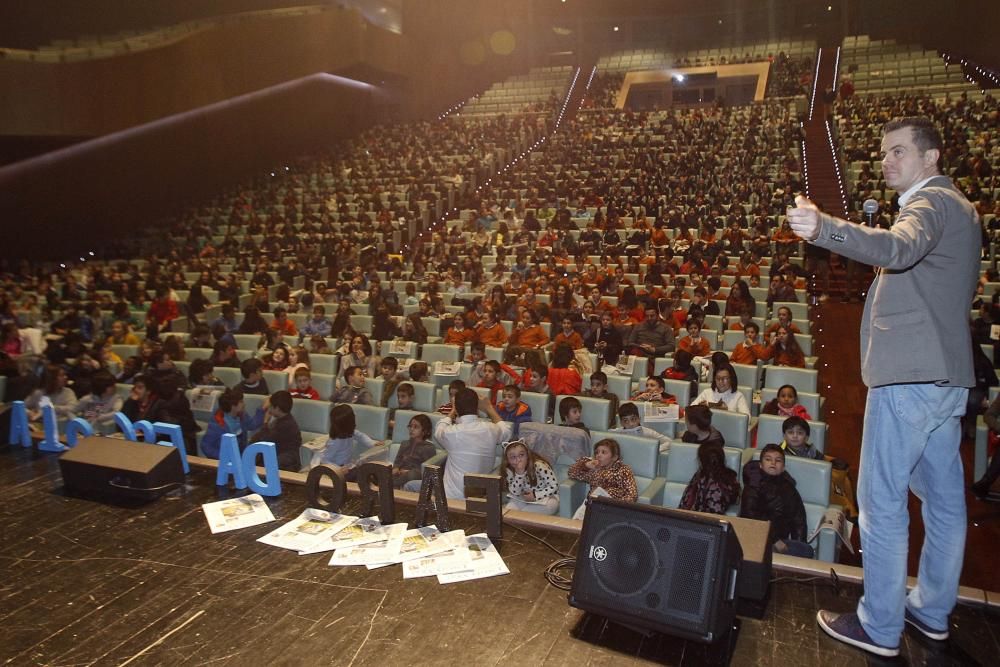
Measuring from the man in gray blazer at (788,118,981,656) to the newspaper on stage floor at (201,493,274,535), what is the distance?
7.63ft

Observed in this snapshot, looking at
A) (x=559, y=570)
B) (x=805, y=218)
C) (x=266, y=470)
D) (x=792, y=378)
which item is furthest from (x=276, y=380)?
(x=805, y=218)

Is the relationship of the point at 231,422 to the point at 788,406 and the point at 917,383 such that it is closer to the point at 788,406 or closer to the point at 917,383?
the point at 788,406

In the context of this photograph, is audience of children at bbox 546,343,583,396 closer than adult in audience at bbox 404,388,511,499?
No

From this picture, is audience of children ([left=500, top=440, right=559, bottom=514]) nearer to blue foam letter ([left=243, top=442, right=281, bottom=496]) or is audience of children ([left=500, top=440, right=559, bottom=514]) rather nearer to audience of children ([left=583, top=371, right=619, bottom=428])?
blue foam letter ([left=243, top=442, right=281, bottom=496])

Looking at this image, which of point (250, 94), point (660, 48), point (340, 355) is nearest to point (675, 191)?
point (340, 355)

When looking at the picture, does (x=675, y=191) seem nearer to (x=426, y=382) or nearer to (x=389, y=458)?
(x=426, y=382)

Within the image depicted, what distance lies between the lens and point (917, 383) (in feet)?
6.77

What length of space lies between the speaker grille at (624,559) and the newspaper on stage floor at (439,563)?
61 centimetres

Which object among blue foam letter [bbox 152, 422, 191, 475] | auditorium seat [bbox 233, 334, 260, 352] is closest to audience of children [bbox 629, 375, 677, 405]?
blue foam letter [bbox 152, 422, 191, 475]

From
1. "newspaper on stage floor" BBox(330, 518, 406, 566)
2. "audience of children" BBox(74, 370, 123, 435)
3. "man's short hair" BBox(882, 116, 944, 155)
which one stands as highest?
"man's short hair" BBox(882, 116, 944, 155)

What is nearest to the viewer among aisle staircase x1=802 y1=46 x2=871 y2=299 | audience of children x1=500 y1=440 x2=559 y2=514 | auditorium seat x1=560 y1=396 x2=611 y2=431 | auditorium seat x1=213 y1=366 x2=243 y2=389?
audience of children x1=500 y1=440 x2=559 y2=514

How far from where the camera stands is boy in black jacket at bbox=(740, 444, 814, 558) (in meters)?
3.49

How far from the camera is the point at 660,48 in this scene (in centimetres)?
Result: 2534

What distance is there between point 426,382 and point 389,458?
3.86 feet
